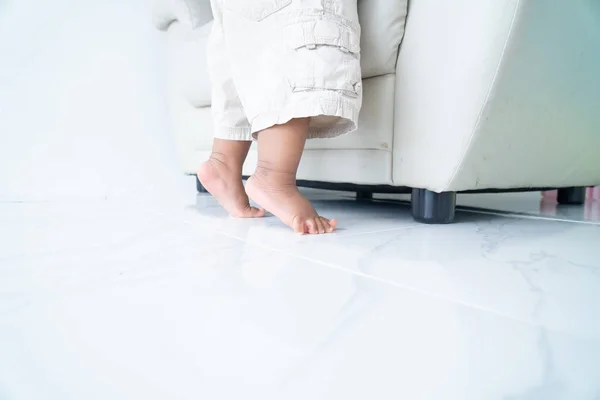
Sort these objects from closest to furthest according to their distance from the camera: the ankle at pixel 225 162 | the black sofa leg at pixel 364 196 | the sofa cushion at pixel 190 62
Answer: the ankle at pixel 225 162
the sofa cushion at pixel 190 62
the black sofa leg at pixel 364 196

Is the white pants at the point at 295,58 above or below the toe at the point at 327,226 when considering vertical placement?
above

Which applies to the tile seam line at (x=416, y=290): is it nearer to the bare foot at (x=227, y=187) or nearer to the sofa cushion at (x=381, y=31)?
the bare foot at (x=227, y=187)

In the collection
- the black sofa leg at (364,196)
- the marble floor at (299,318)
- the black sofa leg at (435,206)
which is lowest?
the black sofa leg at (364,196)

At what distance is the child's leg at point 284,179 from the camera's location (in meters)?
0.69

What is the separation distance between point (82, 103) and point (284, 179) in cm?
96

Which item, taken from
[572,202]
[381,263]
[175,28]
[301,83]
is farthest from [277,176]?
[572,202]

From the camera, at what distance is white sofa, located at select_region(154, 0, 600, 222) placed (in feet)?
2.12

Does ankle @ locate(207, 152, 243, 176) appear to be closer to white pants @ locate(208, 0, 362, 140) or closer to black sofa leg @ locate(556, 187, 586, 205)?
white pants @ locate(208, 0, 362, 140)

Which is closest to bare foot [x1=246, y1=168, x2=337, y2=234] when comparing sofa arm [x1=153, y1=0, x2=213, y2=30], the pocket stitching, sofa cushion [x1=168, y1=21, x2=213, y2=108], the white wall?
the pocket stitching

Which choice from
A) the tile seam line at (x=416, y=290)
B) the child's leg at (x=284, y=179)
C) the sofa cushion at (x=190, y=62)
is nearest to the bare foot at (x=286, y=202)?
the child's leg at (x=284, y=179)

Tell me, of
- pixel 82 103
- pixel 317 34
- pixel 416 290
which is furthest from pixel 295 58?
pixel 82 103

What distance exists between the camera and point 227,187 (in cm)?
89

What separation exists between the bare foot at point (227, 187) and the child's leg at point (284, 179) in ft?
0.48

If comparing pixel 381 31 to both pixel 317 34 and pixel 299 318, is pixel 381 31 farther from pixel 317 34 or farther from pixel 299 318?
pixel 299 318
